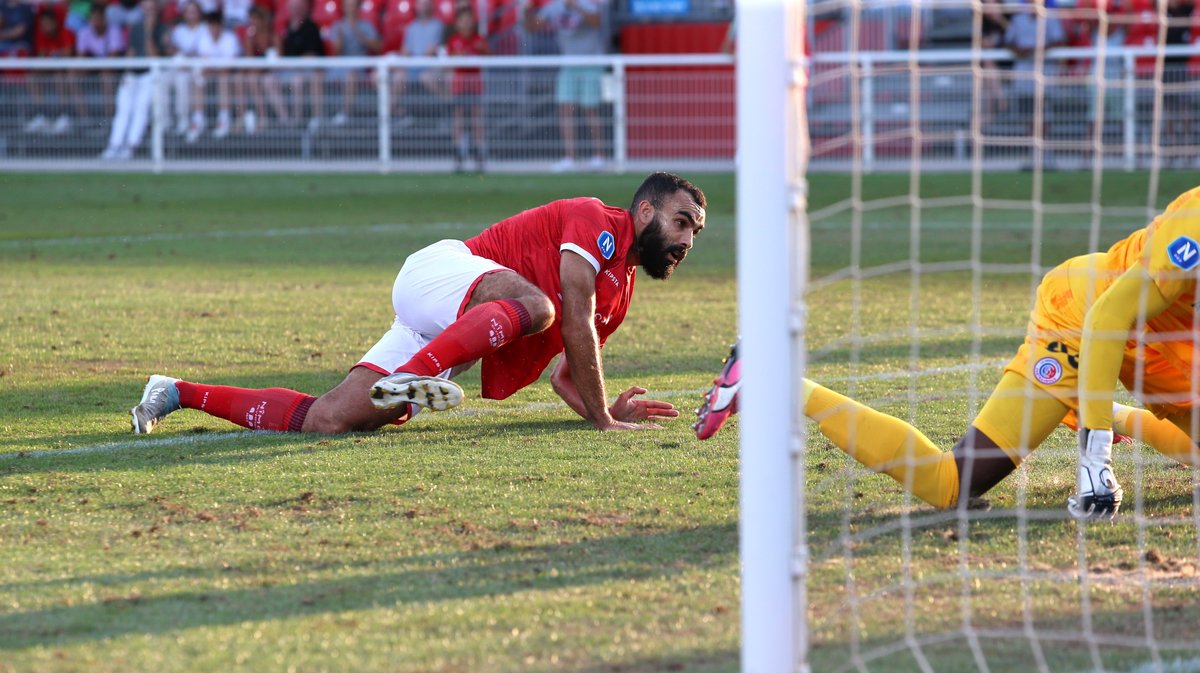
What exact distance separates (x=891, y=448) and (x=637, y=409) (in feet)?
4.85

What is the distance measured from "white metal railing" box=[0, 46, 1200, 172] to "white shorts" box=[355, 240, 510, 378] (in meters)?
9.82

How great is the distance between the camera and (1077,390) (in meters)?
4.33

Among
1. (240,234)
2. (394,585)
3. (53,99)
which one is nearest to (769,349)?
(394,585)

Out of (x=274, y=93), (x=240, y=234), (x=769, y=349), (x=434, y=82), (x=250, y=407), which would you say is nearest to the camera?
(x=769, y=349)

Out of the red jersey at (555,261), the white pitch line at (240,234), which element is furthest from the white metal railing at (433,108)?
the red jersey at (555,261)

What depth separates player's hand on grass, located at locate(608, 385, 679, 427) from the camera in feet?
18.5

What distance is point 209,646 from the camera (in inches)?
127

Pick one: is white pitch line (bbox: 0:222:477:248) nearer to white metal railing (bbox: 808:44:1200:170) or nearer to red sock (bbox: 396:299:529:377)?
white metal railing (bbox: 808:44:1200:170)

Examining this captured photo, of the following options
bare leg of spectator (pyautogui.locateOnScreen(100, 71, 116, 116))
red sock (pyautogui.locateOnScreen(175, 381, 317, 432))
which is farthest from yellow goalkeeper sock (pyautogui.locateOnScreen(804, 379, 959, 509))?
bare leg of spectator (pyautogui.locateOnScreen(100, 71, 116, 116))

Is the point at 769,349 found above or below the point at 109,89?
below

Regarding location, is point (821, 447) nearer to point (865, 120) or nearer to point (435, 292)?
point (435, 292)

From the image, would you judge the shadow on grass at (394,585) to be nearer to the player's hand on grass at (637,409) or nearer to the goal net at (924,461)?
the goal net at (924,461)

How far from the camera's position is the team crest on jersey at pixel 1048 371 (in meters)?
4.36

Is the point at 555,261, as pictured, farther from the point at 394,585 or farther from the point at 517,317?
the point at 394,585
